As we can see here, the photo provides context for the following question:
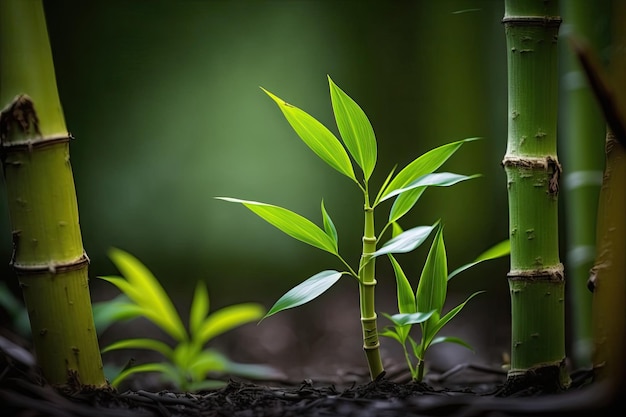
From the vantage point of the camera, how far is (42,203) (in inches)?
16.3

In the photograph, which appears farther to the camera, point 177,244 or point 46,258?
point 177,244

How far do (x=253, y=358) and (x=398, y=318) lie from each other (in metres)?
0.88

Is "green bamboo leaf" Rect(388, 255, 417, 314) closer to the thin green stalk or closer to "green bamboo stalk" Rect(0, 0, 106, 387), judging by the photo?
the thin green stalk

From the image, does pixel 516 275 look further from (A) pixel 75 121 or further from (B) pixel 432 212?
(A) pixel 75 121

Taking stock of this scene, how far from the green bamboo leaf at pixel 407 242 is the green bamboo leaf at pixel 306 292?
39mm

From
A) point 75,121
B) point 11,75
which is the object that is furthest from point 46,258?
point 75,121

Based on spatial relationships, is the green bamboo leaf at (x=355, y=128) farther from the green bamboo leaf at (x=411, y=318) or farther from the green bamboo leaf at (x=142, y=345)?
the green bamboo leaf at (x=142, y=345)

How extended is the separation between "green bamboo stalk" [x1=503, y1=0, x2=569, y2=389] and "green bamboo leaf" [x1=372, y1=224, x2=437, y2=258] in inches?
2.8

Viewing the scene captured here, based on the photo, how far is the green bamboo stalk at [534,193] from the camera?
1.39 feet

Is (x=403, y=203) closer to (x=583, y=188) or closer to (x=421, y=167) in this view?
(x=421, y=167)

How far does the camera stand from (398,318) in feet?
1.45

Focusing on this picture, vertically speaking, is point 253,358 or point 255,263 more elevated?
point 255,263

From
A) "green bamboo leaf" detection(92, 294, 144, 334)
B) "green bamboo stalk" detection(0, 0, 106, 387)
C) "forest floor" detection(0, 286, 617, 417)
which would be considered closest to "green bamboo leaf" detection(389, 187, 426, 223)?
"forest floor" detection(0, 286, 617, 417)

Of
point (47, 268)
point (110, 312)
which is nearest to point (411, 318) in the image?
point (47, 268)
